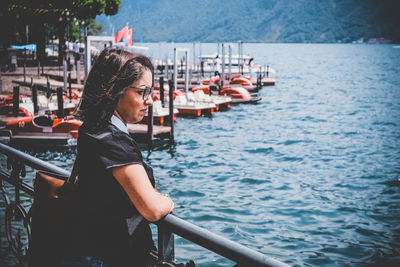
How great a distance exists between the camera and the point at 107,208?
197cm

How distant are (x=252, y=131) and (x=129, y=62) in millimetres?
23828

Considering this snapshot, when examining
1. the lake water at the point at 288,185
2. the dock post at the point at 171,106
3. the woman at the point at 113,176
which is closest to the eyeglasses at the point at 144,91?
the woman at the point at 113,176

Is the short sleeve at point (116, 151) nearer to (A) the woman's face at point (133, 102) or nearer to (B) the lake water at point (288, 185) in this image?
(A) the woman's face at point (133, 102)

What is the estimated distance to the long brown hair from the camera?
81.7 inches

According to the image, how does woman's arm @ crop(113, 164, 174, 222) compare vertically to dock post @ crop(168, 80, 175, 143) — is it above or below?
above

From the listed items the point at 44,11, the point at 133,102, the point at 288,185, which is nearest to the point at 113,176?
the point at 133,102

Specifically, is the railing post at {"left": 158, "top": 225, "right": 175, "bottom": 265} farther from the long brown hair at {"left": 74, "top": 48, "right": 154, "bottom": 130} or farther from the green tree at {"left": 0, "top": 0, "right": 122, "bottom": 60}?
the green tree at {"left": 0, "top": 0, "right": 122, "bottom": 60}

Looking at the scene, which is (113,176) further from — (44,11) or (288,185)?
(44,11)

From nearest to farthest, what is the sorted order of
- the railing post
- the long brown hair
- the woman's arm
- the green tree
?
the woman's arm → the long brown hair → the railing post → the green tree

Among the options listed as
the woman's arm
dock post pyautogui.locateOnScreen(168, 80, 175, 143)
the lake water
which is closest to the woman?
the woman's arm

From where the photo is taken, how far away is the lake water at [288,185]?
10023mm

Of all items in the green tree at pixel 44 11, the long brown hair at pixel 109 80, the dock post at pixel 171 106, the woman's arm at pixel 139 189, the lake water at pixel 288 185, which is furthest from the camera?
the green tree at pixel 44 11

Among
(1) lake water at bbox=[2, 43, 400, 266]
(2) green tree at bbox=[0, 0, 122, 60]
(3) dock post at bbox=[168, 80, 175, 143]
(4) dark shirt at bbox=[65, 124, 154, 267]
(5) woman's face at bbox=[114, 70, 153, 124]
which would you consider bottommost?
(1) lake water at bbox=[2, 43, 400, 266]

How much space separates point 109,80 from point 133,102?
0.15m
